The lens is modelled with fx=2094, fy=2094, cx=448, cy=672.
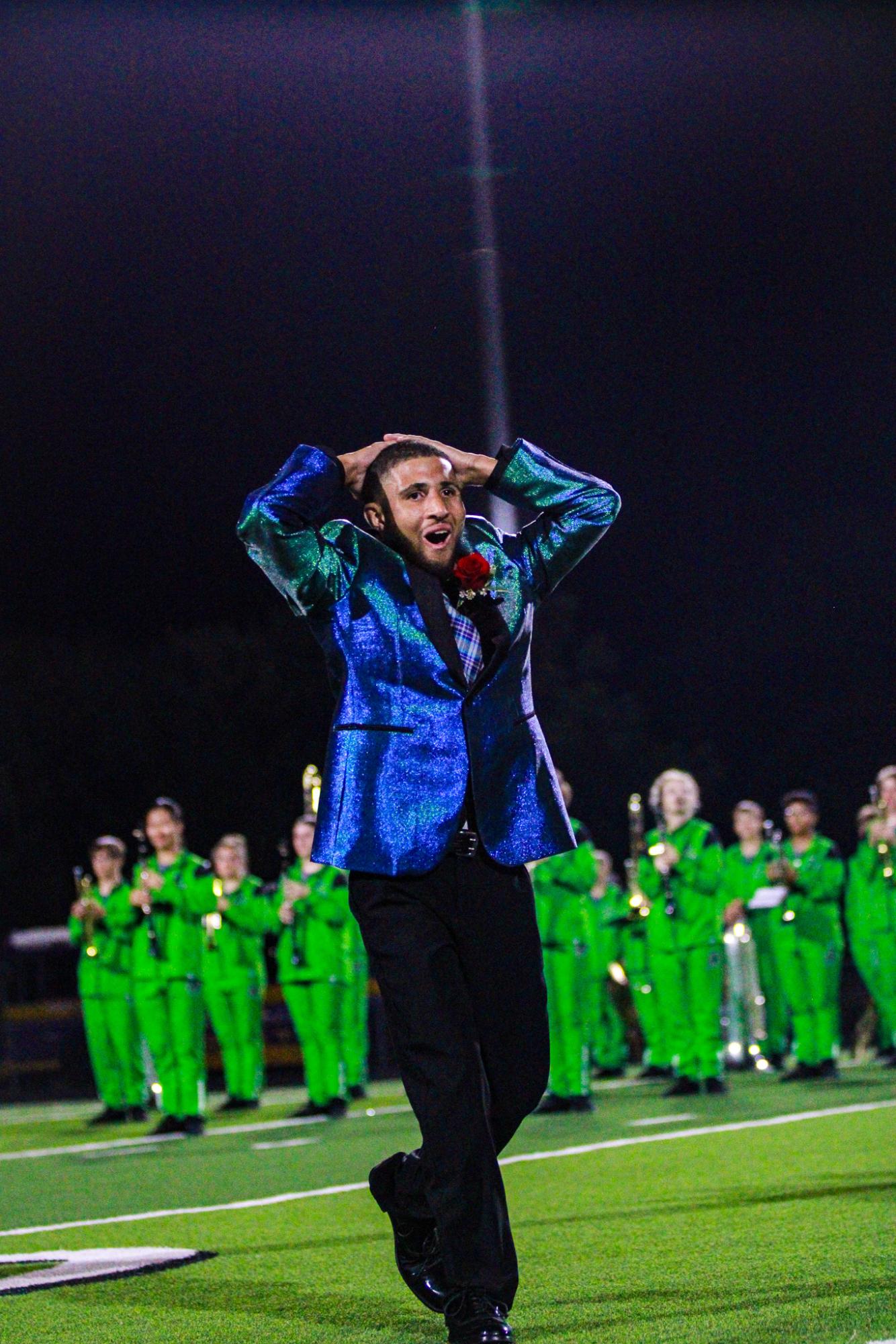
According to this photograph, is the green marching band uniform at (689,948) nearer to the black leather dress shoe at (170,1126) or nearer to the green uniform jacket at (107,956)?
the black leather dress shoe at (170,1126)

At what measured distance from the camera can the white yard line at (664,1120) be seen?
10.8m

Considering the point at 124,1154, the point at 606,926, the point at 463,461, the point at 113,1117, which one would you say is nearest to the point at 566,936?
the point at 124,1154

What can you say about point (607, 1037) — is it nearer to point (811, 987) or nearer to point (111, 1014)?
point (811, 987)

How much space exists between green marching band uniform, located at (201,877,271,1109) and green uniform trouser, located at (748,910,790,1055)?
347 cm

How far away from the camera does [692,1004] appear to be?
1325 cm

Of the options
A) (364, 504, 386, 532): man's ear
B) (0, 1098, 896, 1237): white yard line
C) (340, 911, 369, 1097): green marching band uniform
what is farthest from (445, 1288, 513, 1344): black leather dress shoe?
(340, 911, 369, 1097): green marching band uniform

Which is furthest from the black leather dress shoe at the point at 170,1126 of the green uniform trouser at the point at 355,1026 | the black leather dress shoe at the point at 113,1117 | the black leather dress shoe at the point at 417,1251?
the black leather dress shoe at the point at 417,1251

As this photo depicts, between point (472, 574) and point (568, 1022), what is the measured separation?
27.7 feet

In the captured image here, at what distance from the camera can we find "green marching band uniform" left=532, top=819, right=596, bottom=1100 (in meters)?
12.6

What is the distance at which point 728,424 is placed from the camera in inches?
1310

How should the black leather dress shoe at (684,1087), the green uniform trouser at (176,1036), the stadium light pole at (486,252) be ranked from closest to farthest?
1. the green uniform trouser at (176,1036)
2. the black leather dress shoe at (684,1087)
3. the stadium light pole at (486,252)

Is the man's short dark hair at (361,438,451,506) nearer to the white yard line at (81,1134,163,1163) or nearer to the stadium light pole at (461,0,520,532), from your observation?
the white yard line at (81,1134,163,1163)

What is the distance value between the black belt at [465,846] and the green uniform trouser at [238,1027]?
411 inches

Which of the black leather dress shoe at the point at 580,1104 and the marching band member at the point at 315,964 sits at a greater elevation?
the marching band member at the point at 315,964
